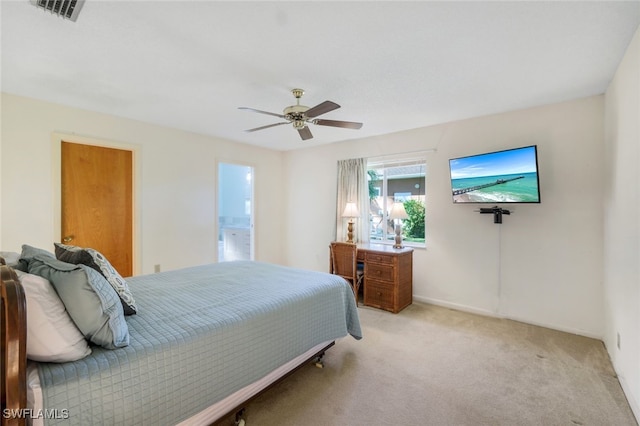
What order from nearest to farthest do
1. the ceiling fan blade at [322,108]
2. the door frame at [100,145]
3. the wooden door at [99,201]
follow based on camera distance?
1. the ceiling fan blade at [322,108]
2. the door frame at [100,145]
3. the wooden door at [99,201]

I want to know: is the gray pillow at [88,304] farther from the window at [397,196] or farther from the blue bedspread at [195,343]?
the window at [397,196]

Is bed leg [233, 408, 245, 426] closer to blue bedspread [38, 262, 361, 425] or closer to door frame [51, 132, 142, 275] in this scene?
blue bedspread [38, 262, 361, 425]

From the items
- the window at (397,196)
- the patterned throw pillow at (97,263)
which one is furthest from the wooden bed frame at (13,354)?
the window at (397,196)

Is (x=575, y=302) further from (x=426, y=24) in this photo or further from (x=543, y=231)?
(x=426, y=24)

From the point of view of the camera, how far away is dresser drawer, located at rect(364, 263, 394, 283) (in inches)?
142

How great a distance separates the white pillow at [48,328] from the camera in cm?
106

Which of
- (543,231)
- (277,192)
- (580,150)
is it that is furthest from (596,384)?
(277,192)

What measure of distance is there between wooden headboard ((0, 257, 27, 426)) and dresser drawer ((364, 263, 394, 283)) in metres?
3.25

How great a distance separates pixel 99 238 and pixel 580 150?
214 inches

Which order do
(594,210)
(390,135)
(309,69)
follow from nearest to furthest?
1. (309,69)
2. (594,210)
3. (390,135)

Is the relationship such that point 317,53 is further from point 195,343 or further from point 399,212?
point 399,212

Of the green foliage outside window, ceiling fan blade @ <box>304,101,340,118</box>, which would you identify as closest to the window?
the green foliage outside window

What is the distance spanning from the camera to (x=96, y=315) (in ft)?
3.99

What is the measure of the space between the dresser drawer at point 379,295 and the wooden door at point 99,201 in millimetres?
3086
